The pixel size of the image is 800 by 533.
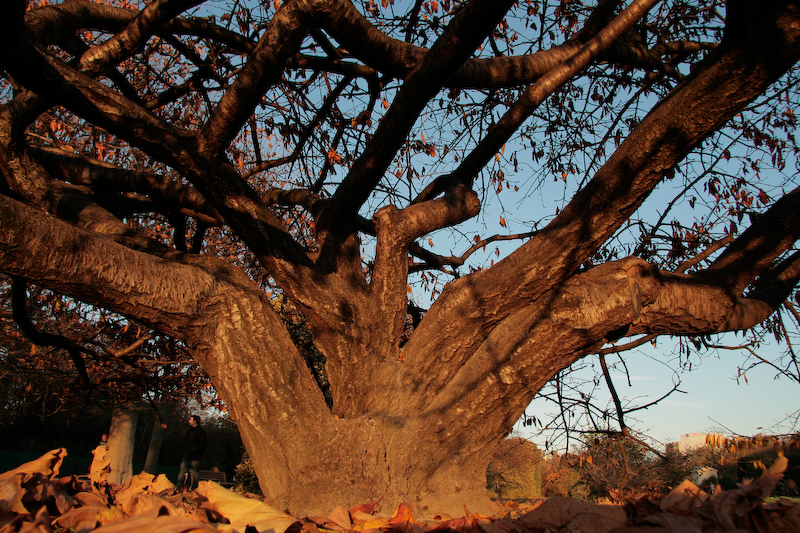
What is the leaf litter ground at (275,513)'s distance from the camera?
125 centimetres

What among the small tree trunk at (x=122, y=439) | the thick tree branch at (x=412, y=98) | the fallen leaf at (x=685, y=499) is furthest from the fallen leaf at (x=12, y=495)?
the small tree trunk at (x=122, y=439)

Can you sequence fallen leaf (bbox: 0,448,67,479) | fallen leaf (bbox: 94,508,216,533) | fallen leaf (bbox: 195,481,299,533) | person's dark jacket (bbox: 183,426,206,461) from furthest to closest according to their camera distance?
person's dark jacket (bbox: 183,426,206,461) < fallen leaf (bbox: 0,448,67,479) < fallen leaf (bbox: 195,481,299,533) < fallen leaf (bbox: 94,508,216,533)

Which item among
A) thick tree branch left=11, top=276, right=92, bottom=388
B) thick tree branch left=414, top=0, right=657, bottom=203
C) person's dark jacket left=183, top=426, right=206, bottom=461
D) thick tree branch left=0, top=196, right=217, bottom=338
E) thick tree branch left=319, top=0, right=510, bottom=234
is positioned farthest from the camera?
person's dark jacket left=183, top=426, right=206, bottom=461

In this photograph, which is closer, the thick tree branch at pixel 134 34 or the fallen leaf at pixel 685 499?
the fallen leaf at pixel 685 499

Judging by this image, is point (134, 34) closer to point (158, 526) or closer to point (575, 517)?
point (158, 526)

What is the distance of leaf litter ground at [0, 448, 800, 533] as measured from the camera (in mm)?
1251

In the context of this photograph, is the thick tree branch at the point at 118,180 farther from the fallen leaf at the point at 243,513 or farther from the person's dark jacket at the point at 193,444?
the person's dark jacket at the point at 193,444

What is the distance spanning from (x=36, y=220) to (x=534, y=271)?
2.63m

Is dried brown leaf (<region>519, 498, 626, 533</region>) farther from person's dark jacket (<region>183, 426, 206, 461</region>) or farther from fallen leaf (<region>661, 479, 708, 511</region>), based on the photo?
person's dark jacket (<region>183, 426, 206, 461</region>)

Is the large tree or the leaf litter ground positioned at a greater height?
the large tree

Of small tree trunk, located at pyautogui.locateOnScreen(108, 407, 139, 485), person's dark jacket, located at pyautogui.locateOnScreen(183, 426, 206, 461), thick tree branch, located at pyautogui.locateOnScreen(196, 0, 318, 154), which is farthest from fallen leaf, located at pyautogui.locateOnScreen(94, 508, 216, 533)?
small tree trunk, located at pyautogui.locateOnScreen(108, 407, 139, 485)

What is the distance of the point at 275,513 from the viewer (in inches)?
57.4

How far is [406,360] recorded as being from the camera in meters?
3.26

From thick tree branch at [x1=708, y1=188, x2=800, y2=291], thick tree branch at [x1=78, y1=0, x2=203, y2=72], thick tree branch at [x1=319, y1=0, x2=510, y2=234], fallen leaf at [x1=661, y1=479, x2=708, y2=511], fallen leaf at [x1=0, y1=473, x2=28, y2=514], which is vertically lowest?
fallen leaf at [x1=0, y1=473, x2=28, y2=514]
